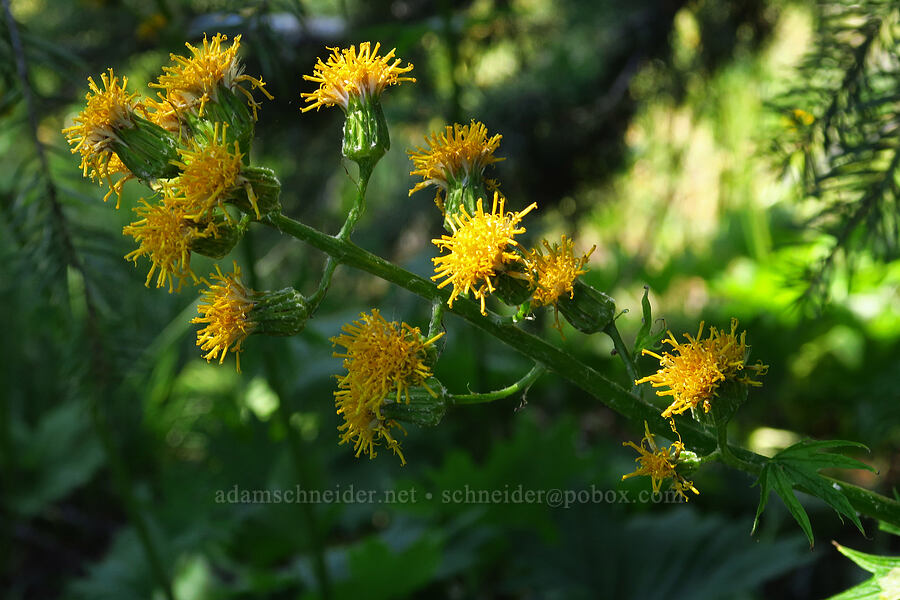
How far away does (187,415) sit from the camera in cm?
398

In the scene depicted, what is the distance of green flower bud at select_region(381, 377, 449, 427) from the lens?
3.49ft

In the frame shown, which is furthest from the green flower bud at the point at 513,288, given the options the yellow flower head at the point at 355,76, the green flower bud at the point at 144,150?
the green flower bud at the point at 144,150

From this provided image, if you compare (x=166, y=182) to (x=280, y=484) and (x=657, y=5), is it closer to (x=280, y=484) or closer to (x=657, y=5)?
(x=280, y=484)

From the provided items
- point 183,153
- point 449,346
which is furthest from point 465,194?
point 449,346

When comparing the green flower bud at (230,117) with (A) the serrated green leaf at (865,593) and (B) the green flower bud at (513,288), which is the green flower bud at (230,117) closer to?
(B) the green flower bud at (513,288)

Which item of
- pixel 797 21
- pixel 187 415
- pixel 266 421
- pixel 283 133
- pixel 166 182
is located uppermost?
pixel 797 21

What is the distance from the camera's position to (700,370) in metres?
1.03

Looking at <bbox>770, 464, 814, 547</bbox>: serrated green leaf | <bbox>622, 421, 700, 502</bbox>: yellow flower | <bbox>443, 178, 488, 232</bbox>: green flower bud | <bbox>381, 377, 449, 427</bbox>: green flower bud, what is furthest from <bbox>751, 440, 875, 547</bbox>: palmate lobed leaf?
<bbox>443, 178, 488, 232</bbox>: green flower bud

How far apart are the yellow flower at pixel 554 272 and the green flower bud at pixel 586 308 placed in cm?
2

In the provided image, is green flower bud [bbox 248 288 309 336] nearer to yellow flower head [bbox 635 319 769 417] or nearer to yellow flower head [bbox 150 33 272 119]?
yellow flower head [bbox 150 33 272 119]

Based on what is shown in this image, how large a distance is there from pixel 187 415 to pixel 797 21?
3.59m

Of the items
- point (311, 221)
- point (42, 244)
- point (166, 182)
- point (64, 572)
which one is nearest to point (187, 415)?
point (64, 572)

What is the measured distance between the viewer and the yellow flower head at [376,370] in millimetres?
1022

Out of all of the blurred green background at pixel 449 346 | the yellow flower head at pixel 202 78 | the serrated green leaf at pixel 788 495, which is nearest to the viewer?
the serrated green leaf at pixel 788 495
